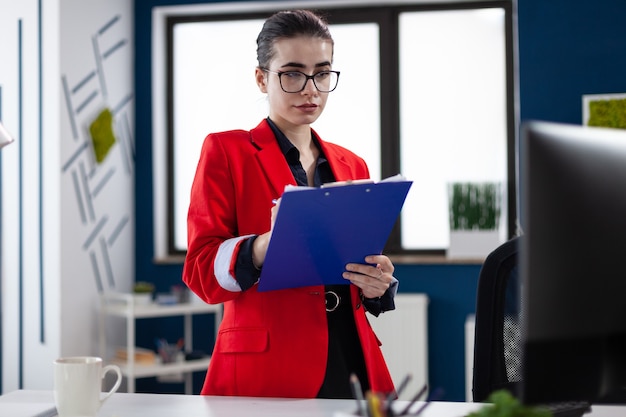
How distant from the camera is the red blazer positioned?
4.98ft

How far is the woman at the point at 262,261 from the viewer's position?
152 centimetres

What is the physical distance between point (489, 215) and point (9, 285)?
2327mm

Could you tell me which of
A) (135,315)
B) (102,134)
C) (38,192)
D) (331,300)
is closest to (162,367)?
(135,315)

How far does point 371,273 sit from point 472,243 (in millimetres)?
2494

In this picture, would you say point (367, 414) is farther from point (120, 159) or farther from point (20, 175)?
point (120, 159)

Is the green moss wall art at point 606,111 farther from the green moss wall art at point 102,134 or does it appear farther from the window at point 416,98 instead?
the green moss wall art at point 102,134

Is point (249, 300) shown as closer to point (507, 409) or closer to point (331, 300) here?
point (331, 300)

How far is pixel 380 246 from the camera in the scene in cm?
151

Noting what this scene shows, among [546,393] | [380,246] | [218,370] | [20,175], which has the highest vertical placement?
[20,175]

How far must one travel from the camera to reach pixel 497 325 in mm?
1459

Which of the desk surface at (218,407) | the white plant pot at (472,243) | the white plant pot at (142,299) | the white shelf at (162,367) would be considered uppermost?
the white plant pot at (472,243)

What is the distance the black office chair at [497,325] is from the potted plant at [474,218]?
2481 millimetres

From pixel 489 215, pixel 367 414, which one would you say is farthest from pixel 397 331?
pixel 367 414

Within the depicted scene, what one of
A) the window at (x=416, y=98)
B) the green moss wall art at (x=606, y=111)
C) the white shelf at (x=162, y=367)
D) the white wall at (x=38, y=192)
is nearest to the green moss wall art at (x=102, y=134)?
the white wall at (x=38, y=192)
